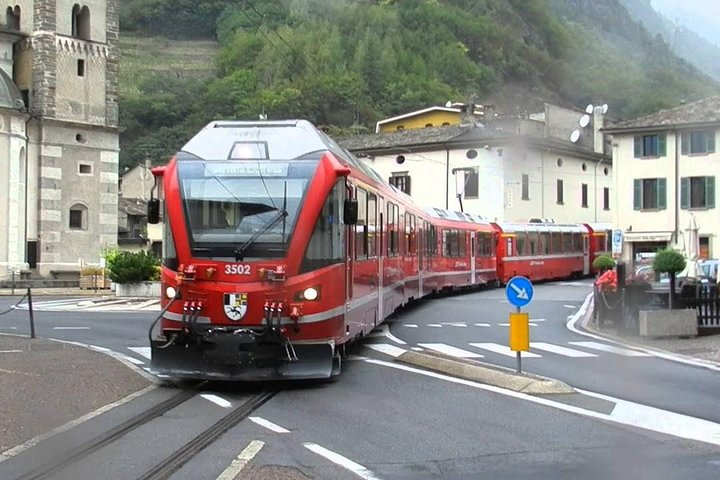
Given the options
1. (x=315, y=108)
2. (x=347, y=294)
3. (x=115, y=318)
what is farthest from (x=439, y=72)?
(x=115, y=318)

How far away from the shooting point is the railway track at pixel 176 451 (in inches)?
313

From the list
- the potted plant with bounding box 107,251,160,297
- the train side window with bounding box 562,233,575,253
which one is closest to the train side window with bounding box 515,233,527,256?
the train side window with bounding box 562,233,575,253

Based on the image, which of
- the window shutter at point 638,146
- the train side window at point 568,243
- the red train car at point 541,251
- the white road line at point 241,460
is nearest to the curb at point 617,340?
the white road line at point 241,460

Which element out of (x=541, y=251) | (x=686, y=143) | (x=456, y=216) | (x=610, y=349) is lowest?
(x=610, y=349)

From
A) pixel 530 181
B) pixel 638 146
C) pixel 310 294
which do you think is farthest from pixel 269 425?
pixel 638 146

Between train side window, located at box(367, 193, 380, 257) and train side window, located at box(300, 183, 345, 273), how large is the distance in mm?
3434

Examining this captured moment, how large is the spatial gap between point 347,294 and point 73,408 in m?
4.83

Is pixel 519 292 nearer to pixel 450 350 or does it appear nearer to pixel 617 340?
pixel 450 350

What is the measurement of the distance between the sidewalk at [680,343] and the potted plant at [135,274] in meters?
23.2

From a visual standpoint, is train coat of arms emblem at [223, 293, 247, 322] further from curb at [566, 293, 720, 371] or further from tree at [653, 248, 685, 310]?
tree at [653, 248, 685, 310]

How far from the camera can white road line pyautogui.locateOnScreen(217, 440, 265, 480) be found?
25.8 ft

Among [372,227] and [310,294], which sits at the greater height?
[372,227]

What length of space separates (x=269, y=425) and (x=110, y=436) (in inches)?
68.3

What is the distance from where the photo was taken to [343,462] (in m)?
8.56
